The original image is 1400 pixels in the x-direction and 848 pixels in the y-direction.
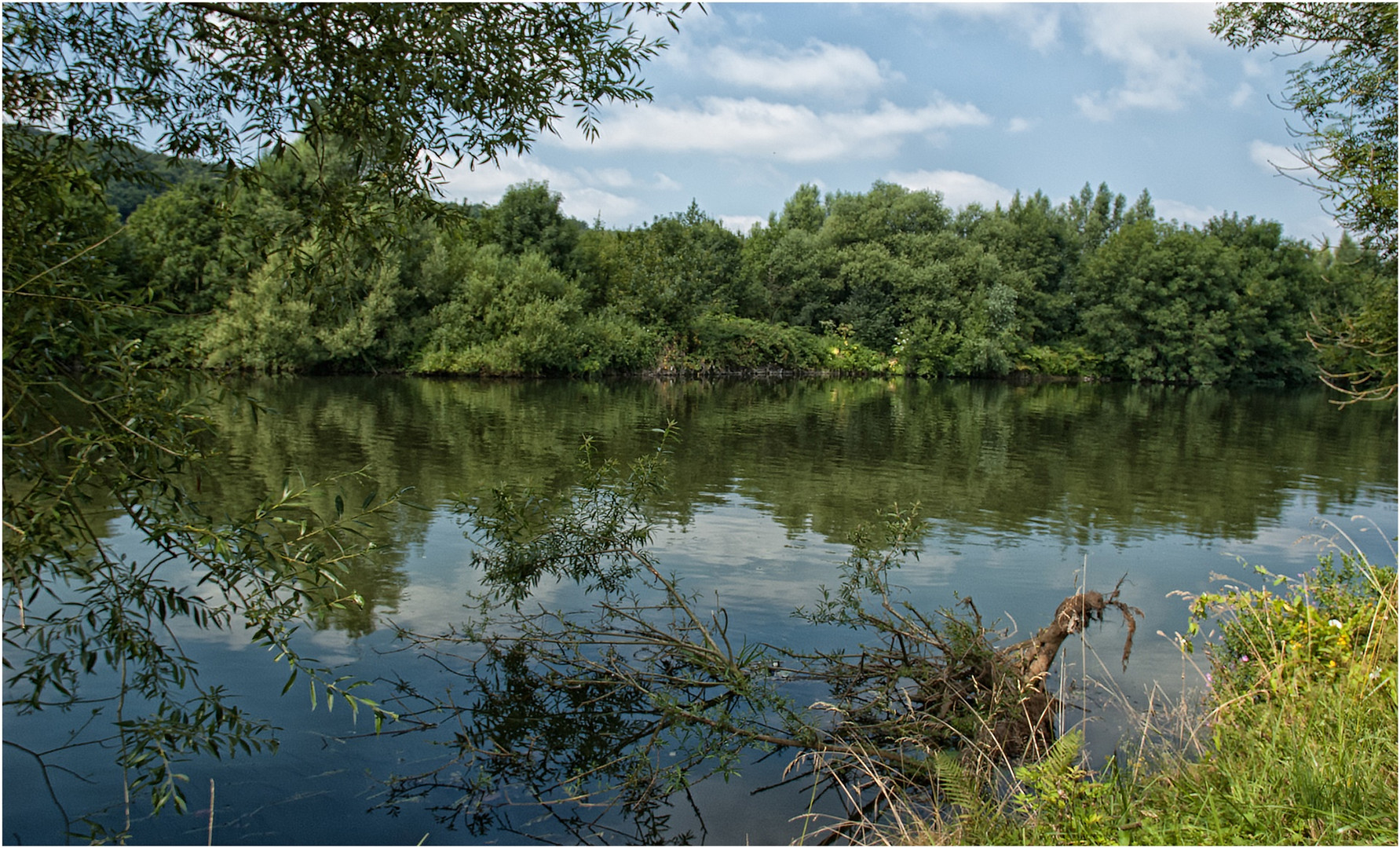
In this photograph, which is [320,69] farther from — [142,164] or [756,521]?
[756,521]

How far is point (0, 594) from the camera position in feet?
11.3

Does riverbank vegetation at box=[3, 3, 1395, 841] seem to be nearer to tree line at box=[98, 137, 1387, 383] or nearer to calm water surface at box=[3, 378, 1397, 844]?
calm water surface at box=[3, 378, 1397, 844]

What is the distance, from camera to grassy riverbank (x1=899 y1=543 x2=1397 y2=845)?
3900 millimetres

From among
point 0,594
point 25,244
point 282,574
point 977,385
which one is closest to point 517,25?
point 25,244

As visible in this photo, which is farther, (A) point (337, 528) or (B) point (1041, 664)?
(B) point (1041, 664)

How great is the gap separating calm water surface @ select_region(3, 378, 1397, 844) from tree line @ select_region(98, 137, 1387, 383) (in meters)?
8.71

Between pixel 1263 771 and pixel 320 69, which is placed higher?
pixel 320 69

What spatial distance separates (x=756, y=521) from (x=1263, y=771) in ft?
28.0

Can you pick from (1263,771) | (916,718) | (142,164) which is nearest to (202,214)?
(142,164)

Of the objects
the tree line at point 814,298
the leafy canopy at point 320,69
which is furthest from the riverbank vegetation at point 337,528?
the tree line at point 814,298

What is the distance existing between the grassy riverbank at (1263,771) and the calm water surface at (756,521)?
83 centimetres

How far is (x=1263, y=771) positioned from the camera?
4.14 m

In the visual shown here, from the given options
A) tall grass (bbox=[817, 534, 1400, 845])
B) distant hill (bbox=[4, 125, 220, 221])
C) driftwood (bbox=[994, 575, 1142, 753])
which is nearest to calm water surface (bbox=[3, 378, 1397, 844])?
driftwood (bbox=[994, 575, 1142, 753])

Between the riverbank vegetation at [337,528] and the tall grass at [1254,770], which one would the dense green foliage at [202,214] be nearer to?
the riverbank vegetation at [337,528]
